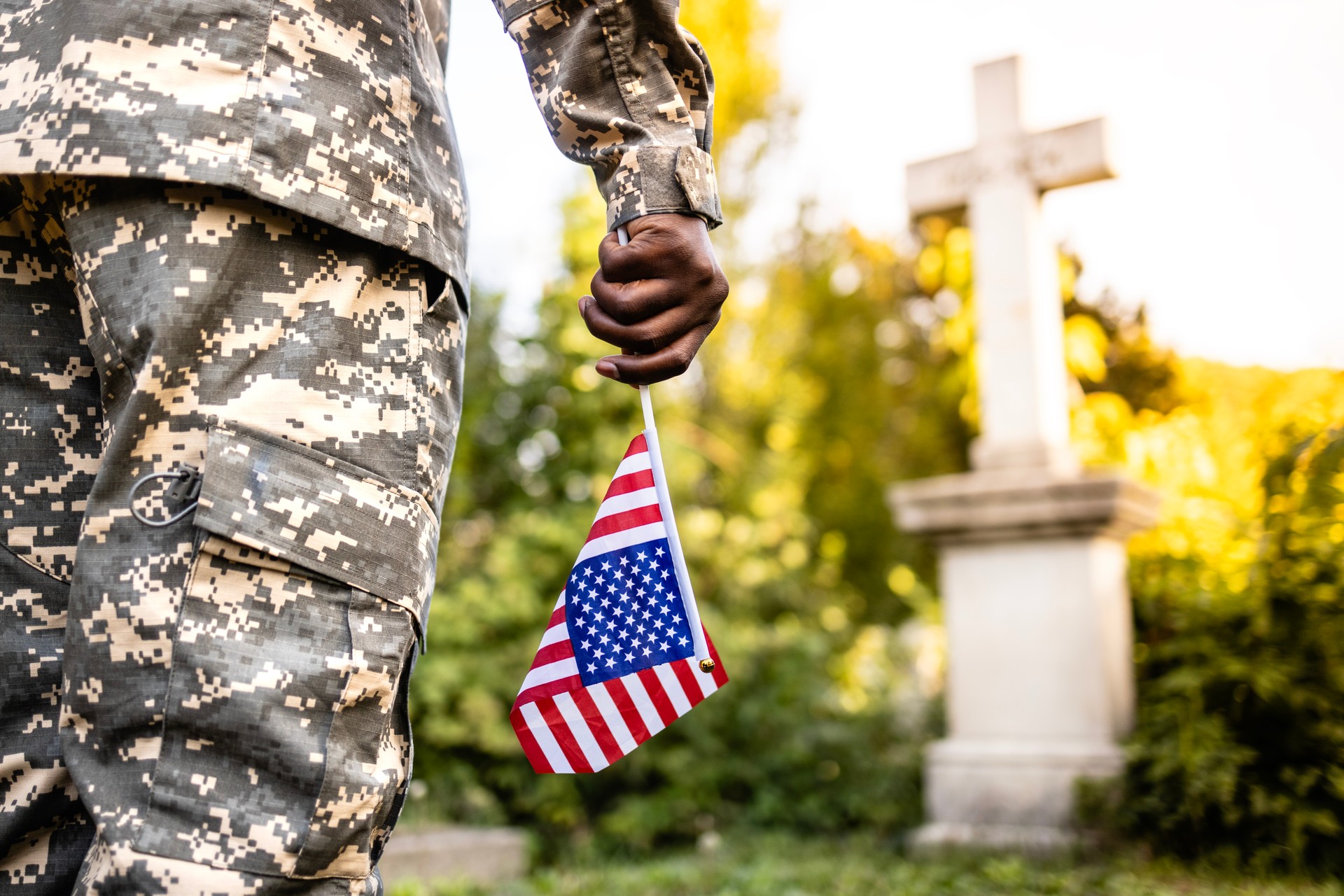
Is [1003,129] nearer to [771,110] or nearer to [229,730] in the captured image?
[229,730]

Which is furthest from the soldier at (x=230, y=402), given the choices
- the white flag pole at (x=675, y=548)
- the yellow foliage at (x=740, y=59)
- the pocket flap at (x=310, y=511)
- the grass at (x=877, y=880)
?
the yellow foliage at (x=740, y=59)

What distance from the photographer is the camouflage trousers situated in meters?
0.90

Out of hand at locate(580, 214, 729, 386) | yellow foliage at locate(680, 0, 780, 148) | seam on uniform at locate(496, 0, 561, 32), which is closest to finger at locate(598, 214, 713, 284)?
hand at locate(580, 214, 729, 386)

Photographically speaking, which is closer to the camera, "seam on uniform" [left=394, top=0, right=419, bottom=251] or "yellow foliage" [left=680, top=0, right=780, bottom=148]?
"seam on uniform" [left=394, top=0, right=419, bottom=251]

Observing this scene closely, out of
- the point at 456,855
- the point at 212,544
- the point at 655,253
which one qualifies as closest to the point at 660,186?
the point at 655,253

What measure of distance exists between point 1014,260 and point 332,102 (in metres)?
3.61

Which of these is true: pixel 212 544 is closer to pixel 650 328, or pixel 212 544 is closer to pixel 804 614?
pixel 650 328

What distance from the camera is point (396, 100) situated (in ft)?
3.69

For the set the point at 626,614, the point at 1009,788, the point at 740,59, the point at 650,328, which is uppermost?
the point at 740,59

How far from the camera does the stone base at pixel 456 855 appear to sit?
3.31m

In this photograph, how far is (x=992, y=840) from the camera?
3.36m

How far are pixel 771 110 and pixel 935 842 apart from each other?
7.26 metres

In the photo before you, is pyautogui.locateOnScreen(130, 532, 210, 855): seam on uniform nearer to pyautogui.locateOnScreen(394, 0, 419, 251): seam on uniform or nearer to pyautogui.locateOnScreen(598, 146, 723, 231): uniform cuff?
pyautogui.locateOnScreen(394, 0, 419, 251): seam on uniform

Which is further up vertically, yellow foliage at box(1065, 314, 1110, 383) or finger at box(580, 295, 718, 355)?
yellow foliage at box(1065, 314, 1110, 383)
